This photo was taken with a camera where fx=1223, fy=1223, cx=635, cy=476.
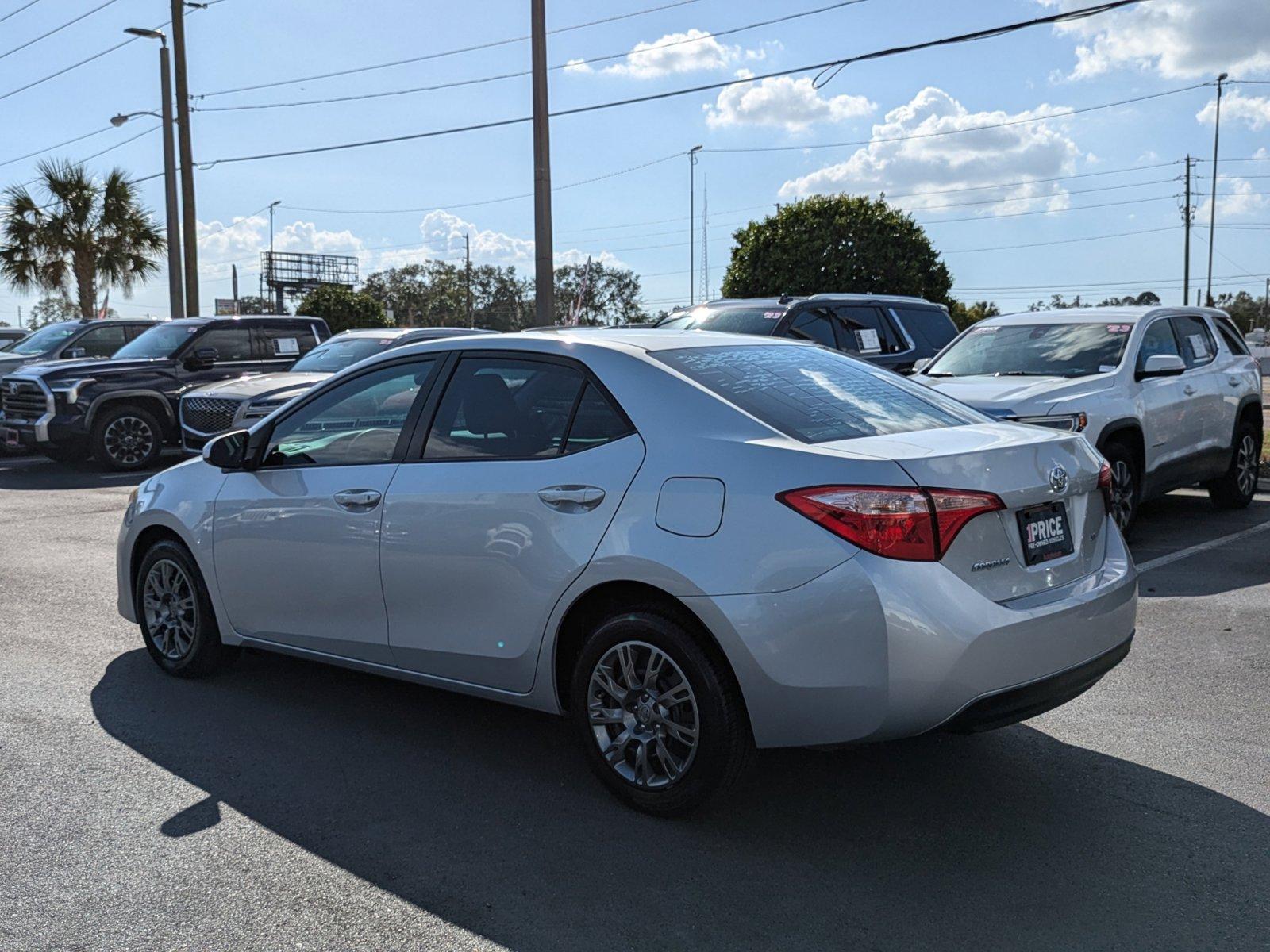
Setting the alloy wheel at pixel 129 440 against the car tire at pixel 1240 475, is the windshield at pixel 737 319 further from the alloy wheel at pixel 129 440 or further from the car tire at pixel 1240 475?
the alloy wheel at pixel 129 440

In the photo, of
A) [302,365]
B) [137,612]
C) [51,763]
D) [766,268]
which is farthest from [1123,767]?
[766,268]

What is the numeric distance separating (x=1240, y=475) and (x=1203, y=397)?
3.99ft

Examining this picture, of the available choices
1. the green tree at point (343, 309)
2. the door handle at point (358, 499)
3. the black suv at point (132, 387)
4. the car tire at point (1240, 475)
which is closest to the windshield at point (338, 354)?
the black suv at point (132, 387)

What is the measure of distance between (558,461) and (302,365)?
36.9ft

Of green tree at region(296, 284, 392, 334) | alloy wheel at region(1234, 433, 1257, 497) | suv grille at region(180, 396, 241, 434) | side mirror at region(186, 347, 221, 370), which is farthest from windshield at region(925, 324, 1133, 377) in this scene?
green tree at region(296, 284, 392, 334)

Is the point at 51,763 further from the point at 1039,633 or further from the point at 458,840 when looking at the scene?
the point at 1039,633

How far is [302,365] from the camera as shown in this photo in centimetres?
1481

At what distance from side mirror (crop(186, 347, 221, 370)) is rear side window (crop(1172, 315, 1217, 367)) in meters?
11.0

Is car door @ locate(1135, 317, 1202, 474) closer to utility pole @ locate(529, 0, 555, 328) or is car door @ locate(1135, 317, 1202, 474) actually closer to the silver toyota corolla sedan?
the silver toyota corolla sedan

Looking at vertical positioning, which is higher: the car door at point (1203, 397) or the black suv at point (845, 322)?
the black suv at point (845, 322)

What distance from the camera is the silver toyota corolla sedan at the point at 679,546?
3.66m

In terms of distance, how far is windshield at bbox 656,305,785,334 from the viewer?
12.7 m

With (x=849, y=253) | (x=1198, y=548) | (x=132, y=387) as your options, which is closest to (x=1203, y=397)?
(x=1198, y=548)

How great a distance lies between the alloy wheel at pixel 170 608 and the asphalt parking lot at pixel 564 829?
188mm
